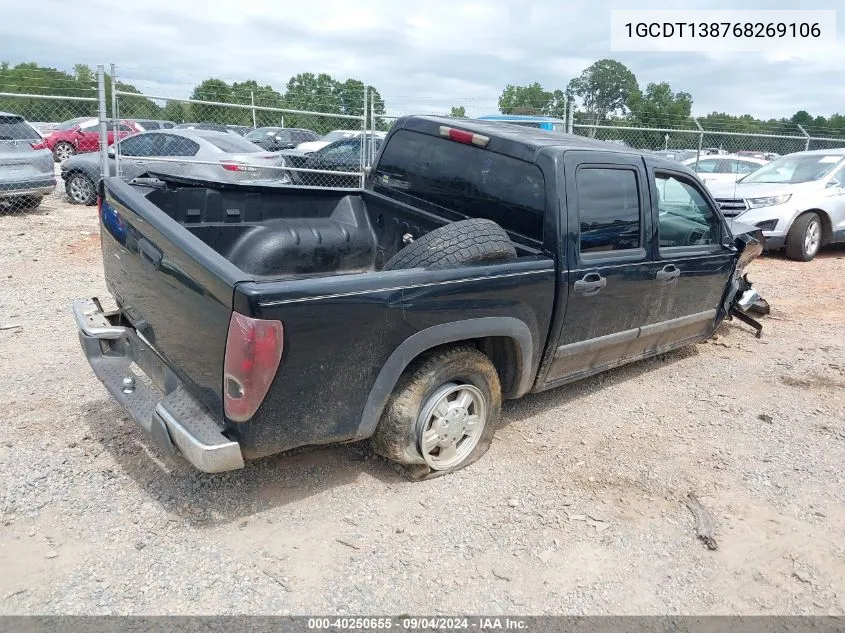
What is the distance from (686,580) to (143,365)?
2.82 meters

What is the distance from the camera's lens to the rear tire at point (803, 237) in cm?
1032

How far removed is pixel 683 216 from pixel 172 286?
359 centimetres

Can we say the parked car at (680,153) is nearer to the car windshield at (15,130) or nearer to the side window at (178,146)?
the side window at (178,146)

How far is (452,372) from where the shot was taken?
134 inches

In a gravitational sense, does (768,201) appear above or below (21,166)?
below

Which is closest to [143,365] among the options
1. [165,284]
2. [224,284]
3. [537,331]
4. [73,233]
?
[165,284]

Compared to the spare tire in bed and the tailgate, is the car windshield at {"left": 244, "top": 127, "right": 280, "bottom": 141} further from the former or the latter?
the spare tire in bed

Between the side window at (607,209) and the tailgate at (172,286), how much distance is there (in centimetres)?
210

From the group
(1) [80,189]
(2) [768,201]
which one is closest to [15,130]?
(1) [80,189]

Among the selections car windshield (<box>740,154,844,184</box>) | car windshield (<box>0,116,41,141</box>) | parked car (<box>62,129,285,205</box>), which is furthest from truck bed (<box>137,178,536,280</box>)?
car windshield (<box>740,154,844,184</box>)

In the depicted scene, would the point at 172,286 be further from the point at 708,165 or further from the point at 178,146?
the point at 708,165

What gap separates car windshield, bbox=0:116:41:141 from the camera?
1041 centimetres

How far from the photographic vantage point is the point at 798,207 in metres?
10.3

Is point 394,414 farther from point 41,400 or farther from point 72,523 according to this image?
point 41,400
